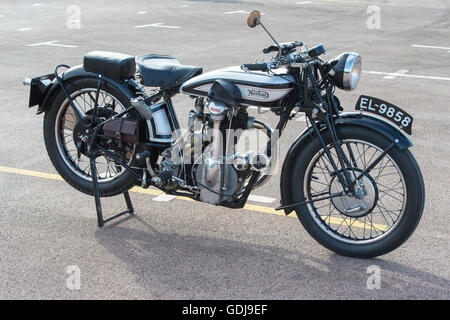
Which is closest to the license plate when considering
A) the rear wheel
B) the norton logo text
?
the norton logo text

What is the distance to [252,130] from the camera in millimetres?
4395

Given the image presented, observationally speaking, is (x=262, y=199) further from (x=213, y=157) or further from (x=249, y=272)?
(x=249, y=272)

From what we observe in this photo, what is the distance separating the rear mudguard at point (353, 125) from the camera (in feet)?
13.2

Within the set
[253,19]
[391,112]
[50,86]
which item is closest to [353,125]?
[391,112]

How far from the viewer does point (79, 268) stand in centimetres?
428

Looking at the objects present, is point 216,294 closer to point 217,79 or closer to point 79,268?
point 79,268

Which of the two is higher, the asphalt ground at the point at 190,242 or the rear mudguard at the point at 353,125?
the rear mudguard at the point at 353,125

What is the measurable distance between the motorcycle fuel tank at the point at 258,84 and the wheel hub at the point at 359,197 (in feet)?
2.17

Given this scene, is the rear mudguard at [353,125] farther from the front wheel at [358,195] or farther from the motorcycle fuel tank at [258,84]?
the motorcycle fuel tank at [258,84]

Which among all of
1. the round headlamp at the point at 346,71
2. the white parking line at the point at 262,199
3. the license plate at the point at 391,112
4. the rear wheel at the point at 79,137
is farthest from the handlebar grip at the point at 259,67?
the white parking line at the point at 262,199

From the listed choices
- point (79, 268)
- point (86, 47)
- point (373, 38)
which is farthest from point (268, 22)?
point (79, 268)

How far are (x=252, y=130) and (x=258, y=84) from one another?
0.38 metres

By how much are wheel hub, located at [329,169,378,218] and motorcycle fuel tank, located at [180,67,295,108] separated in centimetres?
66

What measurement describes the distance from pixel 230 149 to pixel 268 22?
1300cm
